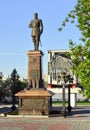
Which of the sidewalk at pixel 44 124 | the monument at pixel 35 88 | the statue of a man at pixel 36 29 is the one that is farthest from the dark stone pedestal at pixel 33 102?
the statue of a man at pixel 36 29

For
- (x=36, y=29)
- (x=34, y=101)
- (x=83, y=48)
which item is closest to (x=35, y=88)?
(x=34, y=101)

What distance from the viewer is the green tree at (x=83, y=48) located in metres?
16.5

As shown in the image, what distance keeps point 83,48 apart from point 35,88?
2351 cm

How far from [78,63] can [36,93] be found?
849 inches

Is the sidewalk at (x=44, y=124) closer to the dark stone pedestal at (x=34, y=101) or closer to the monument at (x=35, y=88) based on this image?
the dark stone pedestal at (x=34, y=101)

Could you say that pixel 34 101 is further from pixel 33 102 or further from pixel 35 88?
pixel 35 88

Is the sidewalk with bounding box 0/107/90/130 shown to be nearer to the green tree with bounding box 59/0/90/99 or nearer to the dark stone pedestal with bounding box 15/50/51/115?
the dark stone pedestal with bounding box 15/50/51/115

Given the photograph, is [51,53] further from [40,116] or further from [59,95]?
[40,116]

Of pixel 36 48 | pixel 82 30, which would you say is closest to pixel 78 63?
pixel 82 30

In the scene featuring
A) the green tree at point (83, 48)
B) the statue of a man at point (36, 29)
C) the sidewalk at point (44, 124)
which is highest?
the statue of a man at point (36, 29)

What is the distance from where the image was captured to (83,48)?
1706 centimetres

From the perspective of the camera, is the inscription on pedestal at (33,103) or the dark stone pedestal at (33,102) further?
the inscription on pedestal at (33,103)

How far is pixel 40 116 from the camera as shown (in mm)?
38406

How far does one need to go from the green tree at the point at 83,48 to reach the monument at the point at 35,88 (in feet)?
70.2
